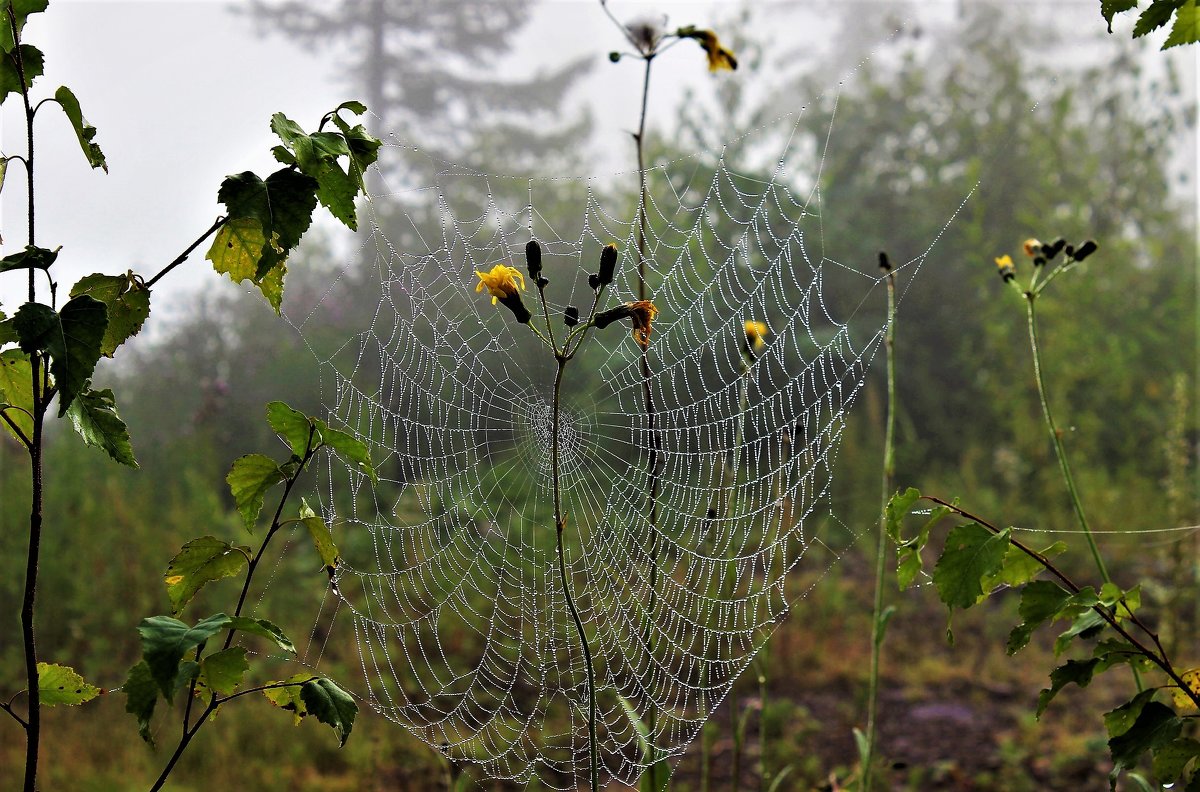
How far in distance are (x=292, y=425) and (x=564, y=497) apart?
305cm

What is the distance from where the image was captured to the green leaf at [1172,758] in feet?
3.51

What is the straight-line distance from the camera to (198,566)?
1.07m

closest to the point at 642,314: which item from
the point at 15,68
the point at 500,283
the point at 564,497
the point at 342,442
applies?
A: the point at 500,283

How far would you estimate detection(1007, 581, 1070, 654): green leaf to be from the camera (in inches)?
42.5

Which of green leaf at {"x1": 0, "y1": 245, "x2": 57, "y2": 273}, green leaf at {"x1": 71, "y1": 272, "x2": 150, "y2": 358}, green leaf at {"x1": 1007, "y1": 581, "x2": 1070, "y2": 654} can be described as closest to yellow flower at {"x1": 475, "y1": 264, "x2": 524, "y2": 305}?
green leaf at {"x1": 71, "y1": 272, "x2": 150, "y2": 358}

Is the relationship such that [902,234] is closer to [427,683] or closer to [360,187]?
[427,683]

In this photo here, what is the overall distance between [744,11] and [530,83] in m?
5.77

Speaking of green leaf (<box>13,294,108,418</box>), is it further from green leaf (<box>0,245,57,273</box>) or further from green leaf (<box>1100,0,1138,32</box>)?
green leaf (<box>1100,0,1138,32</box>)

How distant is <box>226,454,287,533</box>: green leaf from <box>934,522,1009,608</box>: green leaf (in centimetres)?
79

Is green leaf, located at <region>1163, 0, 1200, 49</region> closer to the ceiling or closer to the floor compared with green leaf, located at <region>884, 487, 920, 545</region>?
closer to the ceiling

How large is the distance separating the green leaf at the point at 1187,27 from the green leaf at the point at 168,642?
1192 millimetres

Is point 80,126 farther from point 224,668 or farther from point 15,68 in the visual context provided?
point 224,668

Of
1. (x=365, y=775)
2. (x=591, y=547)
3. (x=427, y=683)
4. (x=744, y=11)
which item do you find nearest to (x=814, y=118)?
(x=744, y=11)

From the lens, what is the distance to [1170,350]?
22.6 ft
